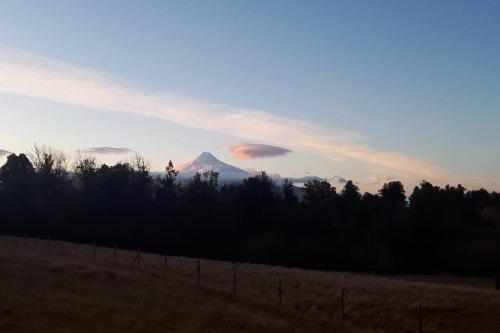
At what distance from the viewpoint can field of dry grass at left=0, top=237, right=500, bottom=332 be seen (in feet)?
72.4

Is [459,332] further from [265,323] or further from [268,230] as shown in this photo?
[268,230]

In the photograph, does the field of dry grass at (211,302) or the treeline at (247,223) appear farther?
the treeline at (247,223)

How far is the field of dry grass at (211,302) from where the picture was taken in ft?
72.4

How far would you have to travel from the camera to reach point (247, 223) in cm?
8975

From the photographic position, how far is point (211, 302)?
93.4ft

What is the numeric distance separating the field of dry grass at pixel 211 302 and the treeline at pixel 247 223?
36399 millimetres

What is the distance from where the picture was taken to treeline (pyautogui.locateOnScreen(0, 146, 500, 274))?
7969 cm

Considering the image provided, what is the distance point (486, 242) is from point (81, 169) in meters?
68.1

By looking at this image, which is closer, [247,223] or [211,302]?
[211,302]

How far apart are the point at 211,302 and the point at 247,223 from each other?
61354 mm

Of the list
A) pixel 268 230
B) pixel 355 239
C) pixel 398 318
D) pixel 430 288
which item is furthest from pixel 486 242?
pixel 398 318

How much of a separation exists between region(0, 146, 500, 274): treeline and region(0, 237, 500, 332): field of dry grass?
36399 millimetres

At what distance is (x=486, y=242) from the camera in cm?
8000

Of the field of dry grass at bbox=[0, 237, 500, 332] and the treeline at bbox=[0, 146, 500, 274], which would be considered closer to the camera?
the field of dry grass at bbox=[0, 237, 500, 332]
